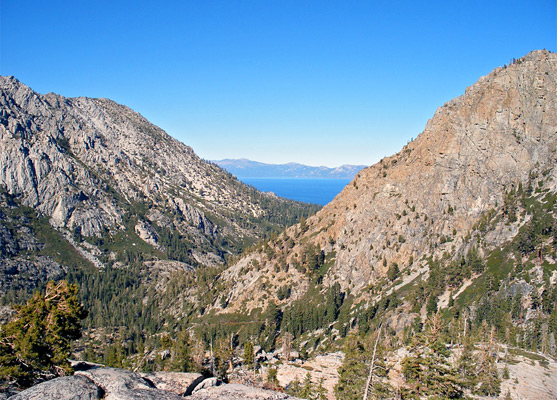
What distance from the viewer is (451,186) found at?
152 metres

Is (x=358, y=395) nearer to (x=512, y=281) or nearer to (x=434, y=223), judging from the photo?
(x=512, y=281)

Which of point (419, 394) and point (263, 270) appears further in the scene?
point (263, 270)

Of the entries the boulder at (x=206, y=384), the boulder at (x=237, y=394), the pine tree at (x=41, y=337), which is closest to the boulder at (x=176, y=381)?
the boulder at (x=206, y=384)

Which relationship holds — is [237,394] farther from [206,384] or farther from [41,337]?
[41,337]

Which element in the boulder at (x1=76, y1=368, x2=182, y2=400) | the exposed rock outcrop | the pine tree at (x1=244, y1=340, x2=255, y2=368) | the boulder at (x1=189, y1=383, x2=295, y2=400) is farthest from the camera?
the pine tree at (x1=244, y1=340, x2=255, y2=368)

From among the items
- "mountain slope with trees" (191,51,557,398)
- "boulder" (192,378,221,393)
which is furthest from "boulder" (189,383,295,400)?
"mountain slope with trees" (191,51,557,398)

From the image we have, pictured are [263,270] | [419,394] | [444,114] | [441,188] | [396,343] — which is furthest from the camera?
[263,270]

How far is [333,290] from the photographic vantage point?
148 meters

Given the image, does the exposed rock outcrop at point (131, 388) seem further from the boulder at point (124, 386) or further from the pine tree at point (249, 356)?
the pine tree at point (249, 356)

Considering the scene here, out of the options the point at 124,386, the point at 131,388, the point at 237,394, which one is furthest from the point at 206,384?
the point at 124,386

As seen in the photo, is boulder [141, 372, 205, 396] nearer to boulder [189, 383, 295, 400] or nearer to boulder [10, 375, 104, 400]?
boulder [189, 383, 295, 400]

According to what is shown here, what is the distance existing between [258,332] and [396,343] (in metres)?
59.3

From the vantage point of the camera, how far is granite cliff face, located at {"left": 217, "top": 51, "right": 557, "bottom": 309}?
141500 mm

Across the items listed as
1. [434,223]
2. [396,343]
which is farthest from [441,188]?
[396,343]
